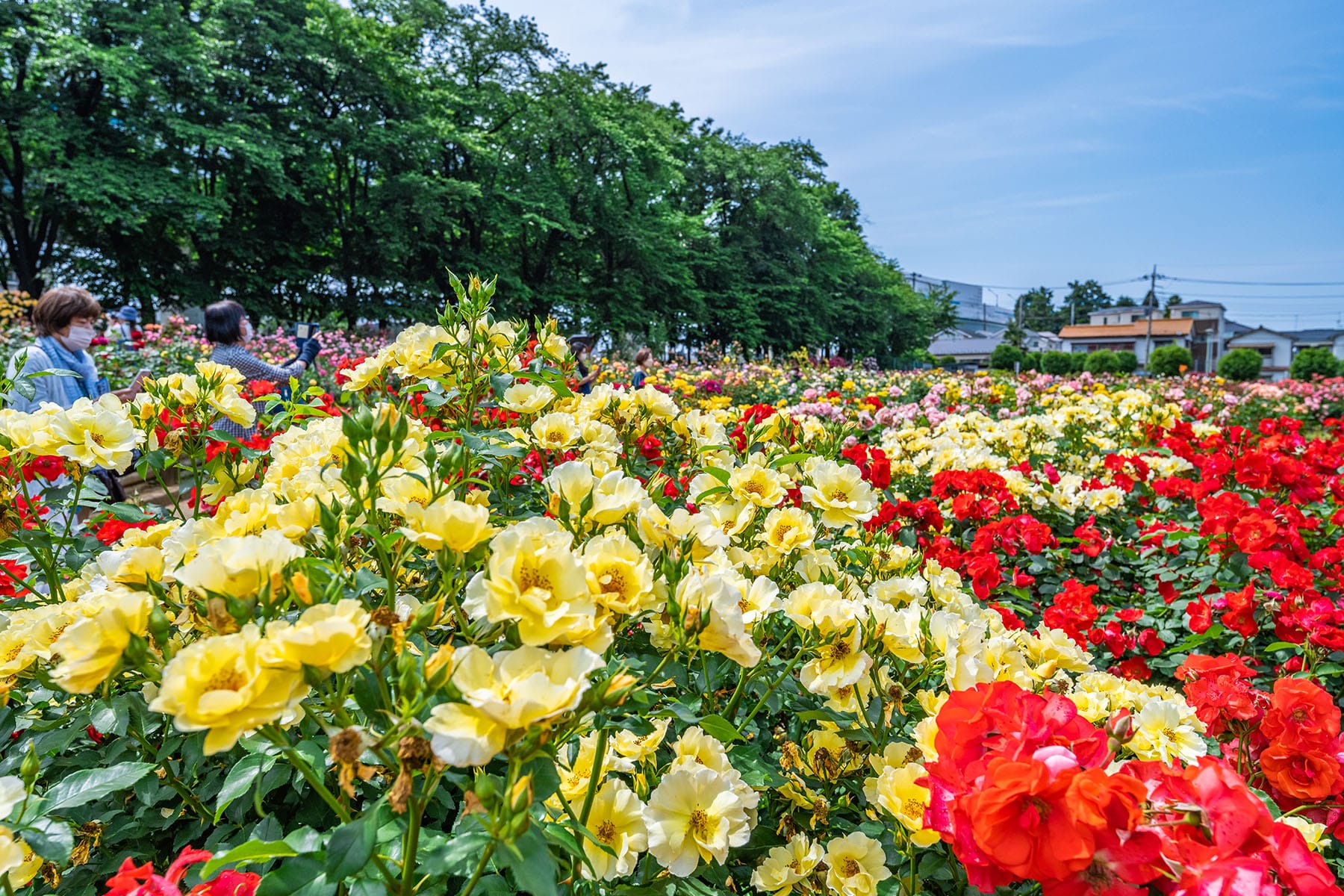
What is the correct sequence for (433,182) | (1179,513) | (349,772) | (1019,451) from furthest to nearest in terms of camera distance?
(433,182), (1019,451), (1179,513), (349,772)

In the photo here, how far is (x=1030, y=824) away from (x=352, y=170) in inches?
871

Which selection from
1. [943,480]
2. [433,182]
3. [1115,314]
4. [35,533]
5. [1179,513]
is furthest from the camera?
[1115,314]

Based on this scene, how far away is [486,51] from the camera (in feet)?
68.7

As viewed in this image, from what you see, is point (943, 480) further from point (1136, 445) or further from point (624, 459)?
point (1136, 445)

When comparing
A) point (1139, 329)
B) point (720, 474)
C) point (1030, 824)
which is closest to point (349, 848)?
point (1030, 824)

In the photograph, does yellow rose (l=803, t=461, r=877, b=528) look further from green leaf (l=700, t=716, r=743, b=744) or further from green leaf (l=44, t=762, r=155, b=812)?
green leaf (l=44, t=762, r=155, b=812)

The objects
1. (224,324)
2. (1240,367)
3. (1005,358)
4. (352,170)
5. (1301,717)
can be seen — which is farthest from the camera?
(1005,358)

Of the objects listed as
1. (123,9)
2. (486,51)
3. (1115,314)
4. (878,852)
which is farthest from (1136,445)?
(1115,314)

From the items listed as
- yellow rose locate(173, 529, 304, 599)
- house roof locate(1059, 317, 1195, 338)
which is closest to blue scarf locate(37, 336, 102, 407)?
yellow rose locate(173, 529, 304, 599)

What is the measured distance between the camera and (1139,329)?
60000mm

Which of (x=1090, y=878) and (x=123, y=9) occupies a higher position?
(x=123, y=9)

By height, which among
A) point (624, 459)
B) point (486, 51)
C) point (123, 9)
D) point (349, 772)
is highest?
point (486, 51)

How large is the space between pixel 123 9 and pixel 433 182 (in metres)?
6.69

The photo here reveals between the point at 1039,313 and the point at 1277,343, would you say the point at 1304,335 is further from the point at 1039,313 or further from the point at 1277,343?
the point at 1039,313
